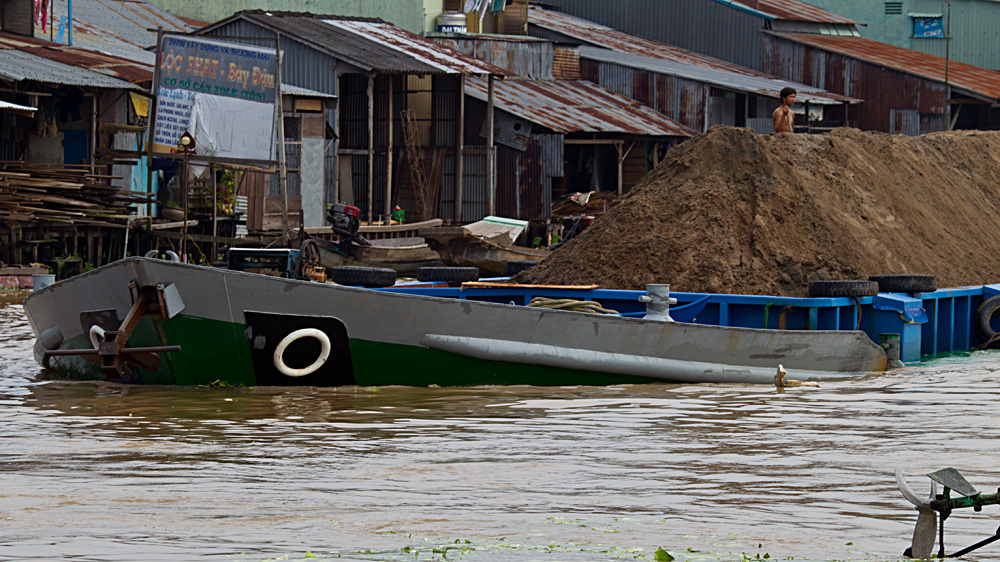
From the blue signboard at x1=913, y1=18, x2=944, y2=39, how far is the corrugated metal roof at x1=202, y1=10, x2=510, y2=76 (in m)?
21.2

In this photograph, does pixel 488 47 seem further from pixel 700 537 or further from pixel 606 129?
pixel 700 537

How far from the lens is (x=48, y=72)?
21.4m

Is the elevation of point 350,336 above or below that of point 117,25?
below

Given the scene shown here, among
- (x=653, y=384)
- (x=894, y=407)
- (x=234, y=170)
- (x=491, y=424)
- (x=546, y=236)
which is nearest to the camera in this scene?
(x=491, y=424)

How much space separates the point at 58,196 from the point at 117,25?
1073cm

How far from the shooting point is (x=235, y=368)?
10188mm

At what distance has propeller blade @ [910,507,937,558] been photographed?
4992 mm

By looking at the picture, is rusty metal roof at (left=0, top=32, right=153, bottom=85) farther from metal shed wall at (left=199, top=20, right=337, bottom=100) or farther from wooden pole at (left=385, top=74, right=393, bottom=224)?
wooden pole at (left=385, top=74, right=393, bottom=224)

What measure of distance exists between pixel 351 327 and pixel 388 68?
660 inches

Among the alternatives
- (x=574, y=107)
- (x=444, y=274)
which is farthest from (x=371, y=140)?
(x=444, y=274)

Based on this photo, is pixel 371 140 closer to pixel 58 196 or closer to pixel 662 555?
pixel 58 196

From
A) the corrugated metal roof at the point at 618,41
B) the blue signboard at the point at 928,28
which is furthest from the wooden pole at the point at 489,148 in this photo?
the blue signboard at the point at 928,28

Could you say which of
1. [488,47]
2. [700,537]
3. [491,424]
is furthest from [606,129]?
[700,537]

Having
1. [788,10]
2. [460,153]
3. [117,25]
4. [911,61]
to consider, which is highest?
[788,10]
